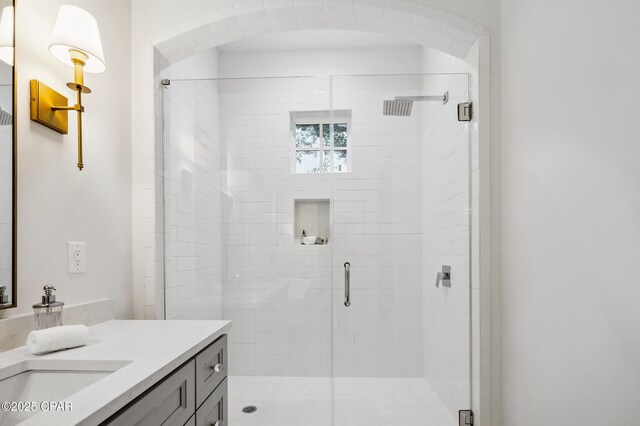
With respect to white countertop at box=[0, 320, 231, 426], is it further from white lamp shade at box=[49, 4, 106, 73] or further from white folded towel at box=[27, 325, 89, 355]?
white lamp shade at box=[49, 4, 106, 73]

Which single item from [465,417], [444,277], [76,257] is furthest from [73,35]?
[465,417]

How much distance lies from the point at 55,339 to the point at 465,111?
2071mm

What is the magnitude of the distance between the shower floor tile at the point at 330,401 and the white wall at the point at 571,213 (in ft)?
1.76

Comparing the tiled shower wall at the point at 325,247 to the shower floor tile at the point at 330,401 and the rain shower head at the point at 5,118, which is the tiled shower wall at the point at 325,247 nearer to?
the shower floor tile at the point at 330,401

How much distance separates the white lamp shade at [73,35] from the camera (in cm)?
143

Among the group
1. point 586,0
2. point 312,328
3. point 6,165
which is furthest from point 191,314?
point 586,0

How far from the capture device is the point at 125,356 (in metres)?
1.16

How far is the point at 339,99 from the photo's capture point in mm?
2512

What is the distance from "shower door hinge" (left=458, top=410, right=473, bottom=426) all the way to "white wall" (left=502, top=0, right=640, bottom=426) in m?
0.20

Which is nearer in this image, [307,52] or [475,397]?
[475,397]

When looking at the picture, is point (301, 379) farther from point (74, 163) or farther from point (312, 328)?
point (74, 163)

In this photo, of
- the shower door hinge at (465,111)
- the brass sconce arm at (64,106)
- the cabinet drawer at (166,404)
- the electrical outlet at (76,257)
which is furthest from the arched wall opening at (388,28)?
the cabinet drawer at (166,404)

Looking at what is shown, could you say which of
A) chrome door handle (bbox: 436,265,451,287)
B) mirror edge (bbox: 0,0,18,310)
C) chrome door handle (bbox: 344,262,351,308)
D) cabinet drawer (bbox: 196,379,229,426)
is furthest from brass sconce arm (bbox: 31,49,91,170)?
chrome door handle (bbox: 436,265,451,287)

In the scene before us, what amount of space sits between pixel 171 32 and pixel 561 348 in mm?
2277
